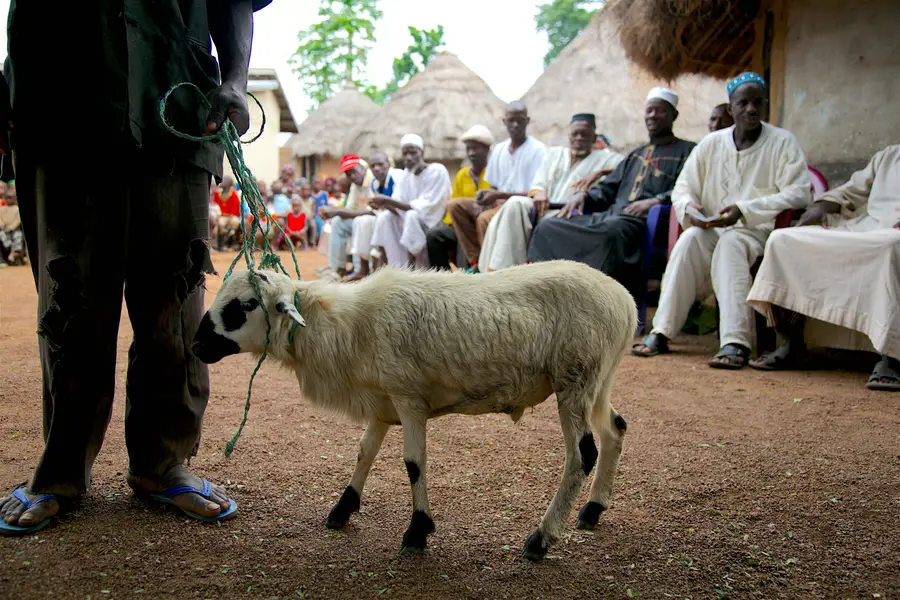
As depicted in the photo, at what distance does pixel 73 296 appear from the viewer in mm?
2727

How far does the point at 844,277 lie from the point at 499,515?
365 cm

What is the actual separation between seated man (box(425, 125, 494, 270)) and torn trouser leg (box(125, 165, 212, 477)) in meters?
6.60

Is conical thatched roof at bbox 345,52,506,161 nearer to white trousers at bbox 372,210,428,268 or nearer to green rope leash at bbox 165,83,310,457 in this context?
white trousers at bbox 372,210,428,268

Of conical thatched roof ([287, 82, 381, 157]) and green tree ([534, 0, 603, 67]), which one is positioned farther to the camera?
green tree ([534, 0, 603, 67])

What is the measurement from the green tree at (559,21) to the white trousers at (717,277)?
47.1m

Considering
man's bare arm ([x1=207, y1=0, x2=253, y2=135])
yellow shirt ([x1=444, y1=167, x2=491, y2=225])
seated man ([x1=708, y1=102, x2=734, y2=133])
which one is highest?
seated man ([x1=708, y1=102, x2=734, y2=133])

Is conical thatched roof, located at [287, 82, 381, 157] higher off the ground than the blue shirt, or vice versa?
conical thatched roof, located at [287, 82, 381, 157]

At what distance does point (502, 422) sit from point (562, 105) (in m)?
16.6

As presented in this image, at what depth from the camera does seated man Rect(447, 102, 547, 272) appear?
28.6 feet

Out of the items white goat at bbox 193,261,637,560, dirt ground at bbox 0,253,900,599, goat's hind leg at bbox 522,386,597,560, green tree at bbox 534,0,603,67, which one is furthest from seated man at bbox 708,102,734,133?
green tree at bbox 534,0,603,67

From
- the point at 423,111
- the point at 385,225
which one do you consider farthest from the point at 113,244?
the point at 423,111

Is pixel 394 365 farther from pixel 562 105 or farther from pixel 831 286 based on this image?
pixel 562 105

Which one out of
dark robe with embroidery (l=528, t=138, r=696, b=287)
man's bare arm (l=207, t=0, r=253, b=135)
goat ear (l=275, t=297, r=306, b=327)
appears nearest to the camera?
goat ear (l=275, t=297, r=306, b=327)

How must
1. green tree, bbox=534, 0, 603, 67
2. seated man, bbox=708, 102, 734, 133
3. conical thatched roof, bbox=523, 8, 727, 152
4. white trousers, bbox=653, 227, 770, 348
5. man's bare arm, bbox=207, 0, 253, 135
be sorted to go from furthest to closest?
green tree, bbox=534, 0, 603, 67, conical thatched roof, bbox=523, 8, 727, 152, seated man, bbox=708, 102, 734, 133, white trousers, bbox=653, 227, 770, 348, man's bare arm, bbox=207, 0, 253, 135
